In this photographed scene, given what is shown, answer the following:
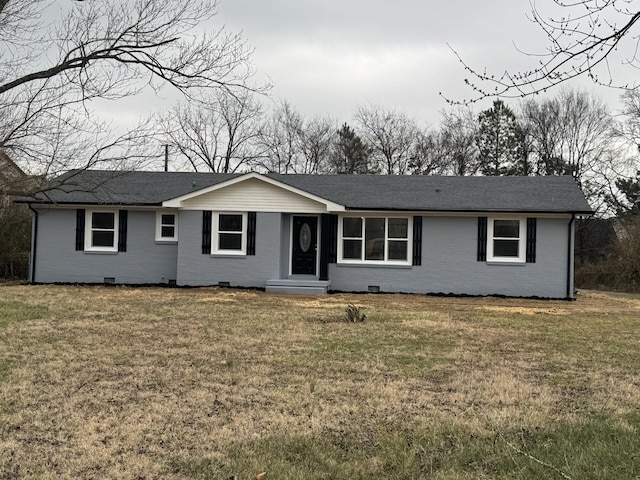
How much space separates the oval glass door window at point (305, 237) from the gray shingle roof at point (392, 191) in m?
1.20

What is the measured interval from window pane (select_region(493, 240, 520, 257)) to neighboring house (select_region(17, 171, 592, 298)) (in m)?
0.03

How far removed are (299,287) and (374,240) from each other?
2890 millimetres

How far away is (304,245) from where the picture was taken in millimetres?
19094

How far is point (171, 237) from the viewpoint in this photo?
19.2 meters

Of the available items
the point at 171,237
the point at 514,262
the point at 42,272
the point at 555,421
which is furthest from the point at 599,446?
the point at 42,272

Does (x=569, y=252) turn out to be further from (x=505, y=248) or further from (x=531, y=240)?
(x=505, y=248)

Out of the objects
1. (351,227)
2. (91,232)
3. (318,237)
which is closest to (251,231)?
(318,237)

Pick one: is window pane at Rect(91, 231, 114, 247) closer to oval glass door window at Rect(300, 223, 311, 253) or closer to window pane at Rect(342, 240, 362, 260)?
oval glass door window at Rect(300, 223, 311, 253)

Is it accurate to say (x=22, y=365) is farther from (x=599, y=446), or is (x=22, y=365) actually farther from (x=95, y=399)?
(x=599, y=446)

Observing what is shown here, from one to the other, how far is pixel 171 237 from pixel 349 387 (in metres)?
13.9

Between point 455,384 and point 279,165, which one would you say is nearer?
point 455,384

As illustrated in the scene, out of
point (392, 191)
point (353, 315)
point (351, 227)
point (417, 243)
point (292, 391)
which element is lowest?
point (292, 391)

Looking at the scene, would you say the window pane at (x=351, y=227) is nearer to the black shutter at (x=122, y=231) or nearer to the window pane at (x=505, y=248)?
the window pane at (x=505, y=248)

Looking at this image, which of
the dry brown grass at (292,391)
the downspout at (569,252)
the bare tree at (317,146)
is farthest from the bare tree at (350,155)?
the dry brown grass at (292,391)
